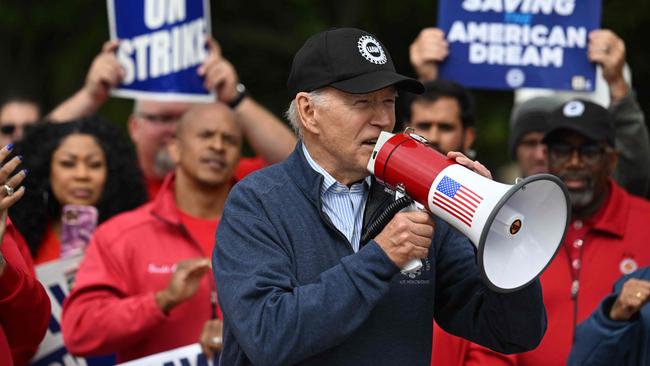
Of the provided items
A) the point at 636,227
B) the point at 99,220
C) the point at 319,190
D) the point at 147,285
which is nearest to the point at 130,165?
the point at 99,220

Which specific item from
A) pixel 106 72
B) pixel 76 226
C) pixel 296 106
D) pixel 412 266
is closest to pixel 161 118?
pixel 106 72

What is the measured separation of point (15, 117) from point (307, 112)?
4.39 metres

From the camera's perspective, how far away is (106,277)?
5418 mm

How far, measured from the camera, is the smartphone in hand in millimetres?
5918

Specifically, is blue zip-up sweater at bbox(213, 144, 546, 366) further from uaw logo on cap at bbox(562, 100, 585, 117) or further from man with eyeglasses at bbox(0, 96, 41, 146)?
man with eyeglasses at bbox(0, 96, 41, 146)

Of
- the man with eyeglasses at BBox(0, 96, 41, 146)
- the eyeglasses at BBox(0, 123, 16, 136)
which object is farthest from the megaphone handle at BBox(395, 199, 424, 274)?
the eyeglasses at BBox(0, 123, 16, 136)

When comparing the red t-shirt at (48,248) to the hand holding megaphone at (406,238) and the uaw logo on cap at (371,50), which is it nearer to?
the uaw logo on cap at (371,50)

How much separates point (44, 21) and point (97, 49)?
1.47 feet

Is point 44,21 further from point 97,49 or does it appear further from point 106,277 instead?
point 106,277

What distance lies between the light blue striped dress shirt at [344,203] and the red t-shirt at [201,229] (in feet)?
7.17

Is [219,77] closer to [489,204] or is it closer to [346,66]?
[346,66]

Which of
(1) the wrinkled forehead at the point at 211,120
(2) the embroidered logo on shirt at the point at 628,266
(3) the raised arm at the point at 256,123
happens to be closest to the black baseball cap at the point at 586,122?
(2) the embroidered logo on shirt at the point at 628,266

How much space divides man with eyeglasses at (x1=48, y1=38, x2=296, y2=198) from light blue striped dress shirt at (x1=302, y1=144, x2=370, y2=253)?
278 cm

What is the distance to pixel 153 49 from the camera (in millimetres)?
6539
